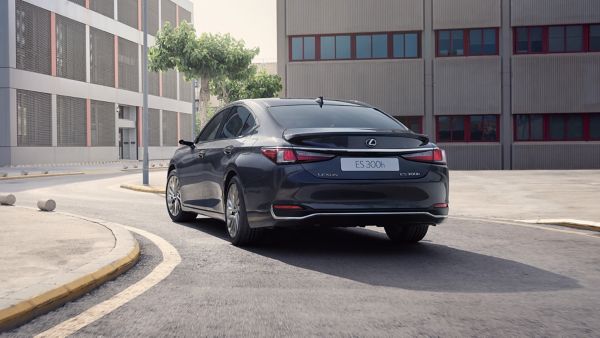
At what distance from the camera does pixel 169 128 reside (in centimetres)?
6600

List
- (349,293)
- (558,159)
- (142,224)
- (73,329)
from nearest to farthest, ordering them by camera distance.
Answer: (73,329) < (349,293) < (142,224) < (558,159)

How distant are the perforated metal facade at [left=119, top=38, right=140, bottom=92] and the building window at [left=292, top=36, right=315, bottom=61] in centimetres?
2709

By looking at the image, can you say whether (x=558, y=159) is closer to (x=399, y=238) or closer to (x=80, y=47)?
(x=399, y=238)

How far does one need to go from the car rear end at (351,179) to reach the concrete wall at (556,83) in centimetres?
2554

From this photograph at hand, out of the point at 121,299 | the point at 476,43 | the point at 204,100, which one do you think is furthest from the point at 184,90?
the point at 121,299

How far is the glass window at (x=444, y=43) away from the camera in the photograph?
31266 mm

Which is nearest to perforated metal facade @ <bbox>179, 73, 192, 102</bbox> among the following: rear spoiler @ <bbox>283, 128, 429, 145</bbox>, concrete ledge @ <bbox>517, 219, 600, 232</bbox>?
concrete ledge @ <bbox>517, 219, 600, 232</bbox>

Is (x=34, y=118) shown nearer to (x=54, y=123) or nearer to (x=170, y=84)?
(x=54, y=123)

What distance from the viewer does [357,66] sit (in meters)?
31.5

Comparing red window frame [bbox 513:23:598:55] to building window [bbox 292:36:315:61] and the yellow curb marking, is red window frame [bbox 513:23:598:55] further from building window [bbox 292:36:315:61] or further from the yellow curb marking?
the yellow curb marking

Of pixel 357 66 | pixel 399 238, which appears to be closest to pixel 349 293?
pixel 399 238

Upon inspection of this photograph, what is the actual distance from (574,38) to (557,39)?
0.72 meters

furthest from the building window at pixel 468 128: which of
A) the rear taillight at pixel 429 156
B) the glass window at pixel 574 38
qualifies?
the rear taillight at pixel 429 156

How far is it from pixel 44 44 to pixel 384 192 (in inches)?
1650
